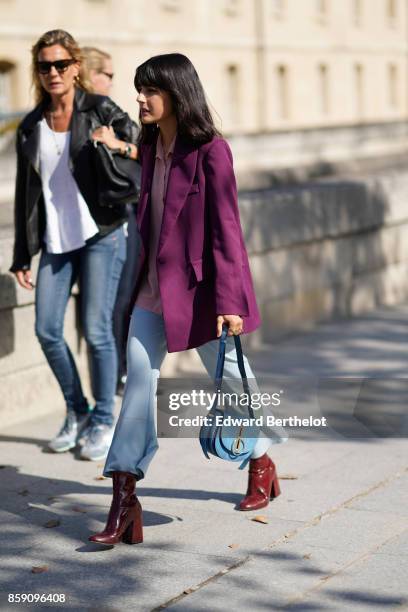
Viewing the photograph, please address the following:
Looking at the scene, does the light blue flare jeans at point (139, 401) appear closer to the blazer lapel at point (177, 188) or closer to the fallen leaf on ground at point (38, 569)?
the blazer lapel at point (177, 188)

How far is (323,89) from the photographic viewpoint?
168 ft

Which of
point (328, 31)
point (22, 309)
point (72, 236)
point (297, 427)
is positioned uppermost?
point (328, 31)

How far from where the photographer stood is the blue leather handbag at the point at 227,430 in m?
4.94

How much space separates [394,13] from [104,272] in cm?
5437

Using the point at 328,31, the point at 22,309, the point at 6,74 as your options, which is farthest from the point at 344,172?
the point at 328,31

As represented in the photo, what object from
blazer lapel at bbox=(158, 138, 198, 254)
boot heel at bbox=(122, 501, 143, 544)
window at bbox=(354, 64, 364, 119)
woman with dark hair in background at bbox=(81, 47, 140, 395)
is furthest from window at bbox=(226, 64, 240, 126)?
boot heel at bbox=(122, 501, 143, 544)

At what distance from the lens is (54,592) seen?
4.33 metres

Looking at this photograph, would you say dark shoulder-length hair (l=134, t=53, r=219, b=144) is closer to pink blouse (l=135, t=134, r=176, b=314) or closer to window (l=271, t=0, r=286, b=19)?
pink blouse (l=135, t=134, r=176, b=314)

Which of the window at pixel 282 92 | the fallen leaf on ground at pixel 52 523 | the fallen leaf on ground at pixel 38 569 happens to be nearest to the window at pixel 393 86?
the window at pixel 282 92

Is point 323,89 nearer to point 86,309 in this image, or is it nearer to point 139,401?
point 86,309

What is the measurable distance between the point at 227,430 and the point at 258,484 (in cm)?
40

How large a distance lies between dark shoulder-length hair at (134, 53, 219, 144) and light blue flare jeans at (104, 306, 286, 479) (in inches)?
27.4

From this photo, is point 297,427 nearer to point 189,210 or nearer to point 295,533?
point 295,533

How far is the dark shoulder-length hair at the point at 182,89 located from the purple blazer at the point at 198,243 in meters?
0.07
